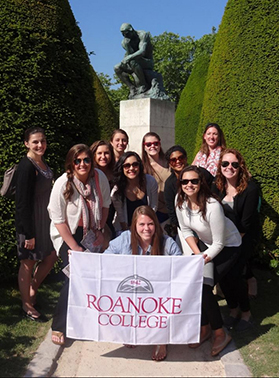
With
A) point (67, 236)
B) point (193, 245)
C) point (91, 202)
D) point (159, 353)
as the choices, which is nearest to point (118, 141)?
point (91, 202)

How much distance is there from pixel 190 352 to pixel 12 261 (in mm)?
2530

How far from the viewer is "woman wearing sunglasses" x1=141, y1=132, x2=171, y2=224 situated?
484 cm

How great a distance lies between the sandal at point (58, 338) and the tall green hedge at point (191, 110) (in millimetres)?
11959

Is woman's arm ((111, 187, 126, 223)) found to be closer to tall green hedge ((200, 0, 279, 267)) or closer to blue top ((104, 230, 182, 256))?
blue top ((104, 230, 182, 256))

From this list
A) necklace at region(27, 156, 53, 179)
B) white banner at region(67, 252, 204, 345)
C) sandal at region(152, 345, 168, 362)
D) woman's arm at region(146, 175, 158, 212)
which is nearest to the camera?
white banner at region(67, 252, 204, 345)

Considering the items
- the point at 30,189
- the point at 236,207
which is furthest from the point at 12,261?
the point at 236,207

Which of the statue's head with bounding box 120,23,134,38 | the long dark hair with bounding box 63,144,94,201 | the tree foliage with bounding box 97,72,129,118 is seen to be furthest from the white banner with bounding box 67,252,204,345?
the tree foliage with bounding box 97,72,129,118

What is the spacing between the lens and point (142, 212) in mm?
3674

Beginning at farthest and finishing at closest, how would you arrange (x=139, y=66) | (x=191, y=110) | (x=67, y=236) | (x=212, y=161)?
(x=191, y=110)
(x=139, y=66)
(x=212, y=161)
(x=67, y=236)

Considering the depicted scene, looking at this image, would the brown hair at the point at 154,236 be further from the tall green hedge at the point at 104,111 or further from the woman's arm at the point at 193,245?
the tall green hedge at the point at 104,111

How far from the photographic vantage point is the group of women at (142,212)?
373cm

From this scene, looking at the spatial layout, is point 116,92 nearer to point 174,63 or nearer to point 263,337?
point 174,63

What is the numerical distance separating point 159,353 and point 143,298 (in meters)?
0.57

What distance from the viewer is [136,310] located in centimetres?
353
